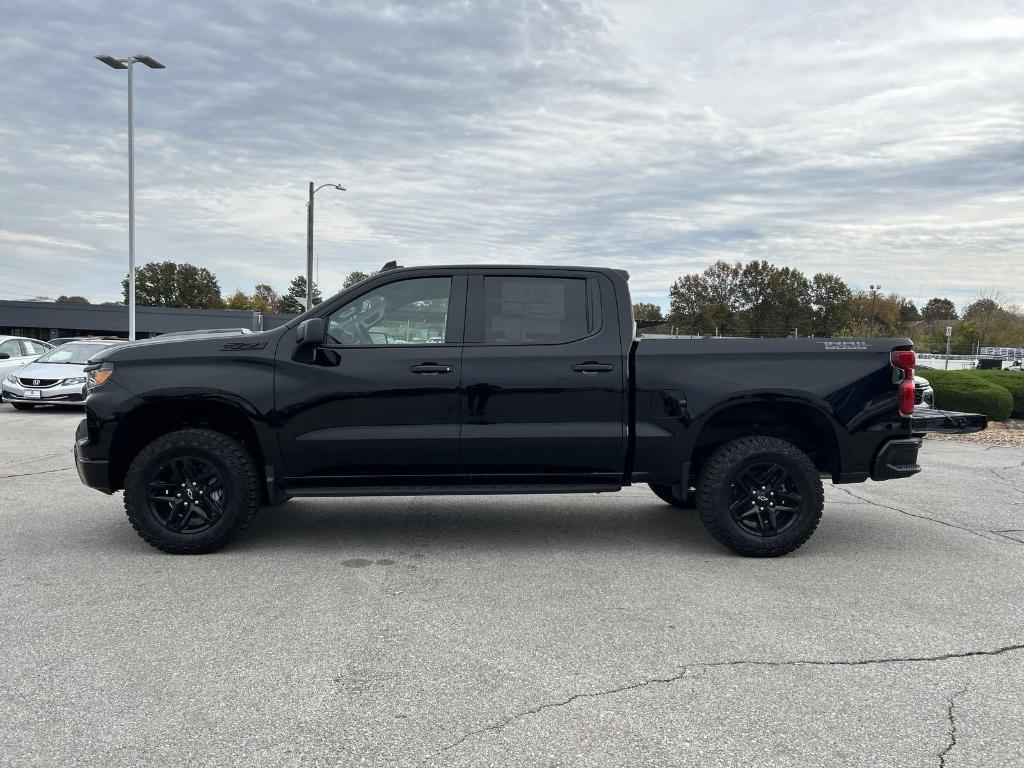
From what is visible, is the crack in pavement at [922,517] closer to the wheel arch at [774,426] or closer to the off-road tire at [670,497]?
the wheel arch at [774,426]

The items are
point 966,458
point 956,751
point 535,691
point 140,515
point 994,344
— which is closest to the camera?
point 956,751

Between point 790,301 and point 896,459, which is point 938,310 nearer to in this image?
point 790,301

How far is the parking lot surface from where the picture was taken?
2861 mm

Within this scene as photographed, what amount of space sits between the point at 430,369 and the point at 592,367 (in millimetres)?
1095

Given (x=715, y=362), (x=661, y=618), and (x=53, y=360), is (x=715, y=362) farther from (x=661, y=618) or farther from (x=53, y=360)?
(x=53, y=360)

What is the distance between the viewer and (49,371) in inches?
603

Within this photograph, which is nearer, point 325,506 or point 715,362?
point 715,362

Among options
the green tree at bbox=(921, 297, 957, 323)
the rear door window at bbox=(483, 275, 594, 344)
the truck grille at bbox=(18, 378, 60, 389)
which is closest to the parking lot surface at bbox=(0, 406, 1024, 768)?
the rear door window at bbox=(483, 275, 594, 344)

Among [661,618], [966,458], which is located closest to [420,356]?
[661,618]

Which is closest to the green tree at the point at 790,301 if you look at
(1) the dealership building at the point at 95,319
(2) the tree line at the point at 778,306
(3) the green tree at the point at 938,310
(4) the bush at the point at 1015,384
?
(2) the tree line at the point at 778,306

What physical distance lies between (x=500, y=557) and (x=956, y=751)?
2.99m

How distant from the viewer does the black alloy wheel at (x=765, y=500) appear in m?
5.32

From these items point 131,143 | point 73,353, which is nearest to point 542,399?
point 73,353

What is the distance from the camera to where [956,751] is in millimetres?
2809
